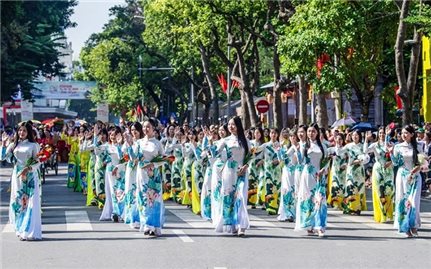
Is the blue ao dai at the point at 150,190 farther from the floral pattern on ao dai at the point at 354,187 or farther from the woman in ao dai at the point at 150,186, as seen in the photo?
the floral pattern on ao dai at the point at 354,187

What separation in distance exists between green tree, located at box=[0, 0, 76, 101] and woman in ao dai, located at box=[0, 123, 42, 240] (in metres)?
21.5

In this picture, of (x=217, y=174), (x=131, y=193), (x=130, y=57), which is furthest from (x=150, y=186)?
(x=130, y=57)

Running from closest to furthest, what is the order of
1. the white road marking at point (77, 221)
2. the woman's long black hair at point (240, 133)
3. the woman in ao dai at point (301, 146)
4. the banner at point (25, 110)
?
the woman's long black hair at point (240, 133)
the woman in ao dai at point (301, 146)
the white road marking at point (77, 221)
the banner at point (25, 110)

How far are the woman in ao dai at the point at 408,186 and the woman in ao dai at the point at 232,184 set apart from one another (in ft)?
7.63

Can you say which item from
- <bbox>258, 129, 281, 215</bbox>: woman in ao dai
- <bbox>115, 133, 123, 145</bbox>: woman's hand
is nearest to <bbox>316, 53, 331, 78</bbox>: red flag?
<bbox>258, 129, 281, 215</bbox>: woman in ao dai

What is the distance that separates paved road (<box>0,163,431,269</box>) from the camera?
13.2 metres

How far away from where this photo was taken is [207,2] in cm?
4253

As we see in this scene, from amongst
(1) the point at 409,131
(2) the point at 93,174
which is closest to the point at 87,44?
(2) the point at 93,174

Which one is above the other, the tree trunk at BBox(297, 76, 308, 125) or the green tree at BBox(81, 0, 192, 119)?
the green tree at BBox(81, 0, 192, 119)

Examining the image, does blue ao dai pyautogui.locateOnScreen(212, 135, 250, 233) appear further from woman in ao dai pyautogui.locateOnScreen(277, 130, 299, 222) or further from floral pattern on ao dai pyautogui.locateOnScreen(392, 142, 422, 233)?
woman in ao dai pyautogui.locateOnScreen(277, 130, 299, 222)

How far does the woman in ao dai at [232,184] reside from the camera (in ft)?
54.7

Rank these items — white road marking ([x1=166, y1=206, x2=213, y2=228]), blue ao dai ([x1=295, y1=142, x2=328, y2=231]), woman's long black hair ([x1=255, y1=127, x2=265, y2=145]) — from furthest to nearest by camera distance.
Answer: woman's long black hair ([x1=255, y1=127, x2=265, y2=145]) → white road marking ([x1=166, y1=206, x2=213, y2=228]) → blue ao dai ([x1=295, y1=142, x2=328, y2=231])

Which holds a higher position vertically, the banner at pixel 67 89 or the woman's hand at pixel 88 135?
the banner at pixel 67 89

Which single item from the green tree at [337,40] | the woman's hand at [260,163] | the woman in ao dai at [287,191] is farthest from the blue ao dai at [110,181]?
the green tree at [337,40]
